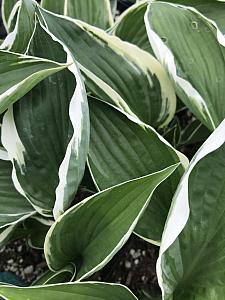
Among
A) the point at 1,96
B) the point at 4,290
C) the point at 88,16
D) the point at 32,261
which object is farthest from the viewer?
the point at 32,261

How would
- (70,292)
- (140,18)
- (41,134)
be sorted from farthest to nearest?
(140,18) < (41,134) < (70,292)

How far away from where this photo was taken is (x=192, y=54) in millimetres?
655

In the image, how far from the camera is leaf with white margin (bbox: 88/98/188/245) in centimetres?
61

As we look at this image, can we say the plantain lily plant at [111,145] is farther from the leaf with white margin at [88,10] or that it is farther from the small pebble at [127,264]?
the small pebble at [127,264]

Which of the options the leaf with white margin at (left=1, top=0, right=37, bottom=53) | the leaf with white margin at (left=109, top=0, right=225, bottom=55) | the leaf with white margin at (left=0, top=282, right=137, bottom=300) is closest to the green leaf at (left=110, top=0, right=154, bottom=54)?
the leaf with white margin at (left=109, top=0, right=225, bottom=55)

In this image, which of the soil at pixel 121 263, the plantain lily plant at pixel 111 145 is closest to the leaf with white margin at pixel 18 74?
the plantain lily plant at pixel 111 145

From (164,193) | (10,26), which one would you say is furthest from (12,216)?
(10,26)

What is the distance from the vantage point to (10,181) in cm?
69

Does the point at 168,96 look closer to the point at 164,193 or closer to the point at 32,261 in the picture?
the point at 164,193

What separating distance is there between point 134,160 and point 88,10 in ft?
0.90

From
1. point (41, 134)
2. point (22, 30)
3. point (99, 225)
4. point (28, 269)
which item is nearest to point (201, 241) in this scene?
point (99, 225)

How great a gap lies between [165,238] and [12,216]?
0.74 feet

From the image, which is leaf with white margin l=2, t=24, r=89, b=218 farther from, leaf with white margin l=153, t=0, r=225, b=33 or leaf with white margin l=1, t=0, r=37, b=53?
leaf with white margin l=153, t=0, r=225, b=33

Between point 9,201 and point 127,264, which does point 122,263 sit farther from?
point 9,201
